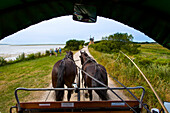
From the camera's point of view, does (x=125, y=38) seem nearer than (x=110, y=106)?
No

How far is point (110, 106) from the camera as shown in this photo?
141cm

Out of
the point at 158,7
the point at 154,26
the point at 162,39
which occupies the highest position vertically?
A: the point at 158,7

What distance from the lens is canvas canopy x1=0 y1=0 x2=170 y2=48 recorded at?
664 millimetres

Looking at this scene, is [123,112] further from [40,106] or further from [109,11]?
[109,11]

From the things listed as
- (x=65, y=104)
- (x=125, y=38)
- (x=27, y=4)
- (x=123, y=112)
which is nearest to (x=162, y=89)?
(x=123, y=112)

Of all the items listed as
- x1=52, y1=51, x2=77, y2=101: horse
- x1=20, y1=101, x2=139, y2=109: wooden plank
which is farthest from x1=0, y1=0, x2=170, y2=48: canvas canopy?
x1=52, y1=51, x2=77, y2=101: horse

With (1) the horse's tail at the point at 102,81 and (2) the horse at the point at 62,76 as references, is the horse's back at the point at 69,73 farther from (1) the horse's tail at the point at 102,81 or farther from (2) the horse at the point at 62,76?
(1) the horse's tail at the point at 102,81

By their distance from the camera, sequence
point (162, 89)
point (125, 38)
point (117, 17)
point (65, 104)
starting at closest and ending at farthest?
point (117, 17) < point (65, 104) < point (162, 89) < point (125, 38)

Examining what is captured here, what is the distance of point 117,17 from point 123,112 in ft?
4.97

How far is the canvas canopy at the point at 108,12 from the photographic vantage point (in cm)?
66

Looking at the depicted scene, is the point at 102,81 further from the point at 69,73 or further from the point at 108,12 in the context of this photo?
the point at 108,12

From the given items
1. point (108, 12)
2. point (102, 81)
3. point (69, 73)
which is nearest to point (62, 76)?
point (69, 73)

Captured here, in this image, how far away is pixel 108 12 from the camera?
2.91ft

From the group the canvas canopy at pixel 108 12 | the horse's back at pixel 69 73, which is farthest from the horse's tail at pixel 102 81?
the canvas canopy at pixel 108 12
